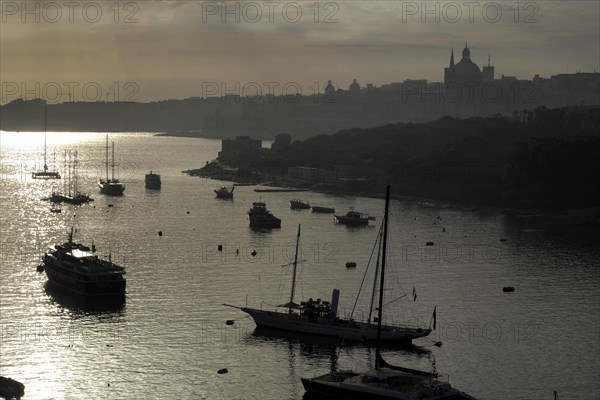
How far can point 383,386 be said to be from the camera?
33.9m

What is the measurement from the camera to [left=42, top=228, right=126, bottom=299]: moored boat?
168 feet

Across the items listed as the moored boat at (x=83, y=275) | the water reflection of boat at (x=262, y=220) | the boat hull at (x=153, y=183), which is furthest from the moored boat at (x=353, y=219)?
the boat hull at (x=153, y=183)

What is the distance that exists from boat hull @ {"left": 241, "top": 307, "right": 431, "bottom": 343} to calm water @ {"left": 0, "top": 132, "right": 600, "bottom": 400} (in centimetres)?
65

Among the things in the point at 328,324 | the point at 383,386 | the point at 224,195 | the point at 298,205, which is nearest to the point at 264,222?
the point at 298,205

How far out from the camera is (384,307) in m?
51.2

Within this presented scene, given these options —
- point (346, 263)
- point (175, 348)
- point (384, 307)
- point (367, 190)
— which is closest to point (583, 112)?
point (367, 190)

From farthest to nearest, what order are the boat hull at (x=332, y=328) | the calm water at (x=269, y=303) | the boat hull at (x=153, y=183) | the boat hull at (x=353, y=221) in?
the boat hull at (x=153, y=183), the boat hull at (x=353, y=221), the boat hull at (x=332, y=328), the calm water at (x=269, y=303)

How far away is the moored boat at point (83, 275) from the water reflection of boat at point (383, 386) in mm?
18126

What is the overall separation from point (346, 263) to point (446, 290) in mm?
9051

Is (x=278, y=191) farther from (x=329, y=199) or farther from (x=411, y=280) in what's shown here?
(x=411, y=280)

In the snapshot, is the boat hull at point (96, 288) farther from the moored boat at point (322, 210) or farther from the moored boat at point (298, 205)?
the moored boat at point (298, 205)

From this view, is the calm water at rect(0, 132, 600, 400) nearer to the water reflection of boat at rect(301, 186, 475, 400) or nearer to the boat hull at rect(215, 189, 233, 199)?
the water reflection of boat at rect(301, 186, 475, 400)

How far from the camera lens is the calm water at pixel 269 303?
38.8 m

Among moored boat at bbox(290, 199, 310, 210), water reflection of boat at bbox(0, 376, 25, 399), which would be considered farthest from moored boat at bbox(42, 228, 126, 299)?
moored boat at bbox(290, 199, 310, 210)
